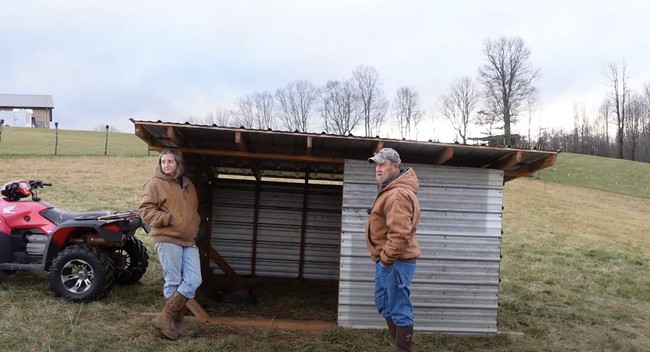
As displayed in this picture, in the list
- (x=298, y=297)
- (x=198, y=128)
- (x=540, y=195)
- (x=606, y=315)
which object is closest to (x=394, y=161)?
(x=198, y=128)

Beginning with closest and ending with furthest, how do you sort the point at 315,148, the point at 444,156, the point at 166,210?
1. the point at 166,210
2. the point at 444,156
3. the point at 315,148

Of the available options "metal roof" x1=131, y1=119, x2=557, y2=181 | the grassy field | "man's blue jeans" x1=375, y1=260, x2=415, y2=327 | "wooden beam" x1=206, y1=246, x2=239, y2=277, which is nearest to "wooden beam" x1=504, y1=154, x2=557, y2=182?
"metal roof" x1=131, y1=119, x2=557, y2=181

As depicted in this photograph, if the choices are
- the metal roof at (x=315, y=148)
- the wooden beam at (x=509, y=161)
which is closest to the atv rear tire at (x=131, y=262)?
the metal roof at (x=315, y=148)

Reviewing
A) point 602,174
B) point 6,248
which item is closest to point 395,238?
point 6,248

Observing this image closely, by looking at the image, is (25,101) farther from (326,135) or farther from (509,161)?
(509,161)

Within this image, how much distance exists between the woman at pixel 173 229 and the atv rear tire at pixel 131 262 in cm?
221

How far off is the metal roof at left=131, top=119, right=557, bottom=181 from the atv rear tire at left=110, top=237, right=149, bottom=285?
1549 mm

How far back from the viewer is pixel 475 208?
227 inches

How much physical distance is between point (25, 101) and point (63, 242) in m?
80.7

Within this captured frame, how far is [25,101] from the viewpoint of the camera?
74875mm

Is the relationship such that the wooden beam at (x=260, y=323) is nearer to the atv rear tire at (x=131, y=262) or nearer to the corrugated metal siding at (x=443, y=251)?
the corrugated metal siding at (x=443, y=251)

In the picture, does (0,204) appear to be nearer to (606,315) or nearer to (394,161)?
(394,161)

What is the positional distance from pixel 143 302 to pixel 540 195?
77.9 ft

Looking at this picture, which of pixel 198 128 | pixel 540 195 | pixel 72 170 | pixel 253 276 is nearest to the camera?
pixel 198 128
